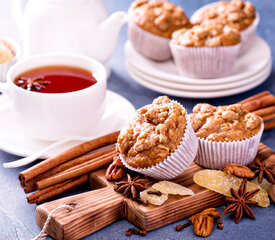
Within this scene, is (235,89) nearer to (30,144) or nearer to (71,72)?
(71,72)

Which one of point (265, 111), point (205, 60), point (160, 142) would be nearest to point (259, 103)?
point (265, 111)

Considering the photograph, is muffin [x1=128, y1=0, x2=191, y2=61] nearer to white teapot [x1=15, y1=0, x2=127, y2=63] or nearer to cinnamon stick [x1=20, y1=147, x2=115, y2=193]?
white teapot [x1=15, y1=0, x2=127, y2=63]

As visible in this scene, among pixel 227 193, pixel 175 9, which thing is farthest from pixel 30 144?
pixel 175 9

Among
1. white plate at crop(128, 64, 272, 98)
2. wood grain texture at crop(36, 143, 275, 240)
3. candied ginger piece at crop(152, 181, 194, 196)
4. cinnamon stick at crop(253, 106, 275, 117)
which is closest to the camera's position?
wood grain texture at crop(36, 143, 275, 240)

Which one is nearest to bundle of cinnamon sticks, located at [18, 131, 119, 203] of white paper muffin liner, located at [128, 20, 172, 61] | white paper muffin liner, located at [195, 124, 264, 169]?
white paper muffin liner, located at [195, 124, 264, 169]

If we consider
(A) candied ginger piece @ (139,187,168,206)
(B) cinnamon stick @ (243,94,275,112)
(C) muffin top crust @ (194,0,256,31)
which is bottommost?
(B) cinnamon stick @ (243,94,275,112)

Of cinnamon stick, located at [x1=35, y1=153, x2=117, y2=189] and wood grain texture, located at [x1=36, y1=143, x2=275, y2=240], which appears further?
cinnamon stick, located at [x1=35, y1=153, x2=117, y2=189]

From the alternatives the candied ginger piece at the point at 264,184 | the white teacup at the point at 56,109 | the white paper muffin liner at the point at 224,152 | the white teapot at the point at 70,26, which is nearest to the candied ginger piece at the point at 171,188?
the white paper muffin liner at the point at 224,152
